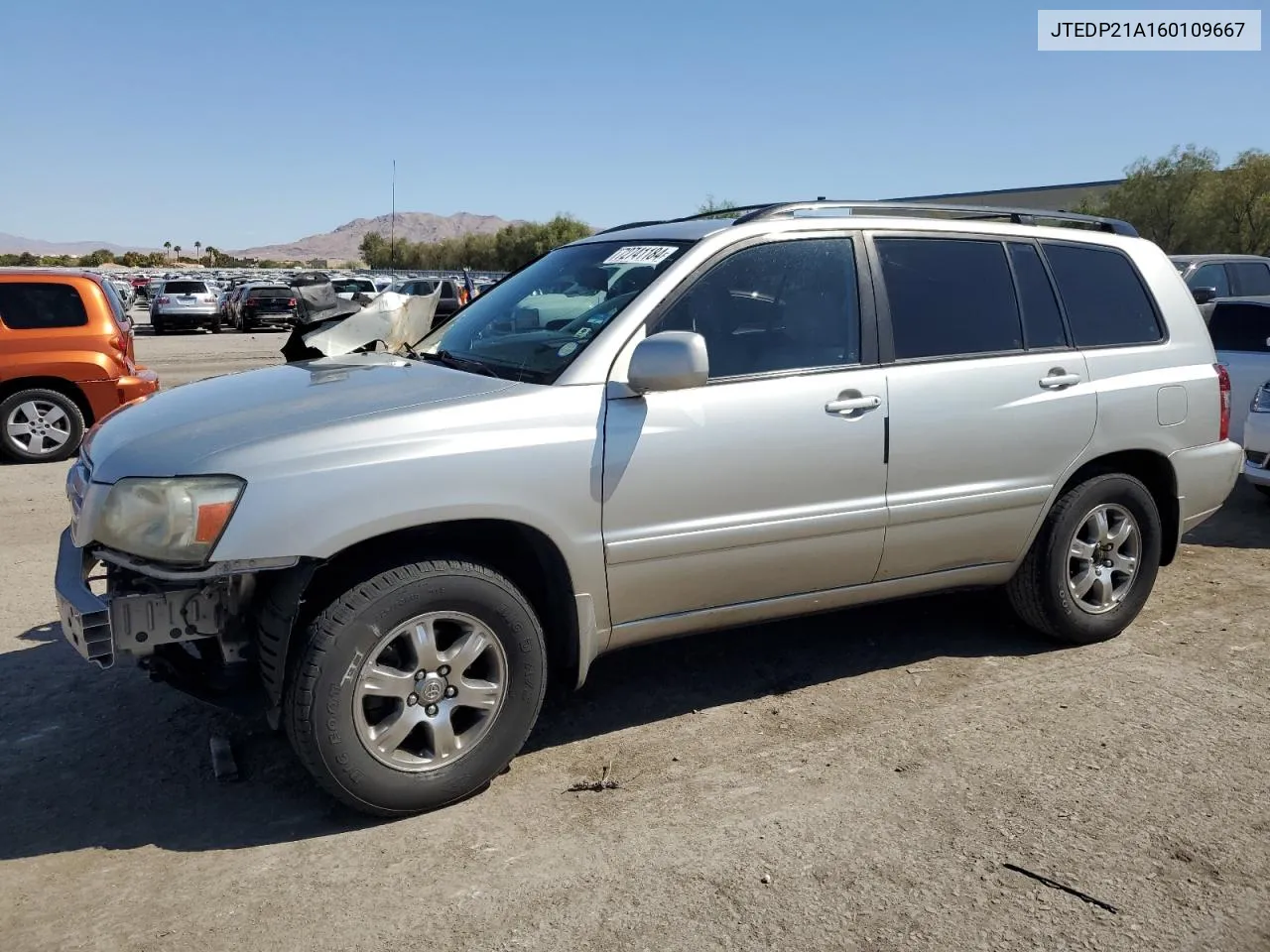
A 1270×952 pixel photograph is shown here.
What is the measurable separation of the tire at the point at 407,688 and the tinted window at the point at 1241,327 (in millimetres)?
7268

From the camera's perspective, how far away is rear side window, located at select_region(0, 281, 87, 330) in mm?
9812

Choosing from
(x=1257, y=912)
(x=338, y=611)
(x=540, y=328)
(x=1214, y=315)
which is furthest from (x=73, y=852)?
(x=1214, y=315)

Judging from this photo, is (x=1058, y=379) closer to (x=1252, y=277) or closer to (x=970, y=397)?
(x=970, y=397)

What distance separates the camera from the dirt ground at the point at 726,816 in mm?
2859

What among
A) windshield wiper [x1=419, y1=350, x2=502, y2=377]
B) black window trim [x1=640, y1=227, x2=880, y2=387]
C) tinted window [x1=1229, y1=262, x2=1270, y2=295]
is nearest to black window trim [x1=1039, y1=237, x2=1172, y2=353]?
black window trim [x1=640, y1=227, x2=880, y2=387]

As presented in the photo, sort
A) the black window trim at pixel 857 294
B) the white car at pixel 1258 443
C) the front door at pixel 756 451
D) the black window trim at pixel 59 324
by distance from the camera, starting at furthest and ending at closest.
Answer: the black window trim at pixel 59 324 → the white car at pixel 1258 443 → the black window trim at pixel 857 294 → the front door at pixel 756 451

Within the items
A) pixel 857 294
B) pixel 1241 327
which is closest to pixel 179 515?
pixel 857 294

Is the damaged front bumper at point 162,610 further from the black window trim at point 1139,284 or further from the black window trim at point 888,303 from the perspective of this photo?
the black window trim at point 1139,284

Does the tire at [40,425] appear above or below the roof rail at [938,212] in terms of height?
below

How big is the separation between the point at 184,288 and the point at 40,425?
23.1 meters

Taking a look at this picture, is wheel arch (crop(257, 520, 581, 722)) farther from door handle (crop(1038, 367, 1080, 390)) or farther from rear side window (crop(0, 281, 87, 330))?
rear side window (crop(0, 281, 87, 330))

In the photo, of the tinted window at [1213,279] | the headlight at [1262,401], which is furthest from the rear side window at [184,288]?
the headlight at [1262,401]

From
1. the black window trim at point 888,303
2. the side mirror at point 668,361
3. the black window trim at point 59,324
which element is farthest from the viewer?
the black window trim at point 59,324

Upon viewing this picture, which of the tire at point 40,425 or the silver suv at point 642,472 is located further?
the tire at point 40,425
